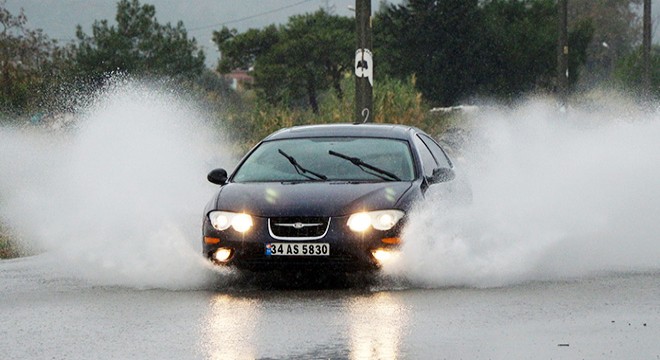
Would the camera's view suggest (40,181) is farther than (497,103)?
No

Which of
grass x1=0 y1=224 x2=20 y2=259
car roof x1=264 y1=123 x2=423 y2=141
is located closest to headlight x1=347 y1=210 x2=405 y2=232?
car roof x1=264 y1=123 x2=423 y2=141

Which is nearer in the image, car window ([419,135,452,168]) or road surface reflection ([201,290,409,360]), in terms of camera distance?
road surface reflection ([201,290,409,360])

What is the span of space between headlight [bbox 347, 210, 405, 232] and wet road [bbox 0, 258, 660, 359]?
1.63 ft

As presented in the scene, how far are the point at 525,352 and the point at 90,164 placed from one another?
13907 mm

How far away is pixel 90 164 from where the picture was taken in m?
22.3

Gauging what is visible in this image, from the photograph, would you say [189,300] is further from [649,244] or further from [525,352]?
[649,244]

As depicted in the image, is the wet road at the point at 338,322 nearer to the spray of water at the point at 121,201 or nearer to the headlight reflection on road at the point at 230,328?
the headlight reflection on road at the point at 230,328

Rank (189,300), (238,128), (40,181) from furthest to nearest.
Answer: (238,128), (40,181), (189,300)

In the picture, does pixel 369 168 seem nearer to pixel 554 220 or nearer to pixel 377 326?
pixel 554 220

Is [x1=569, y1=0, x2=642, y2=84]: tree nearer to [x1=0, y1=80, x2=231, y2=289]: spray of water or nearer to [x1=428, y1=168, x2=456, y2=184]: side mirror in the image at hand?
[x1=0, y1=80, x2=231, y2=289]: spray of water

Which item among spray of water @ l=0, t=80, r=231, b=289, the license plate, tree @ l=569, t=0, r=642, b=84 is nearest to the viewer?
the license plate

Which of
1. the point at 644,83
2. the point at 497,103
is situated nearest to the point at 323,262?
the point at 644,83

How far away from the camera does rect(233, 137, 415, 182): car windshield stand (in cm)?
1383

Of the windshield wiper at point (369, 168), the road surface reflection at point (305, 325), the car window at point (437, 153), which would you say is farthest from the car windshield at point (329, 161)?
the road surface reflection at point (305, 325)
